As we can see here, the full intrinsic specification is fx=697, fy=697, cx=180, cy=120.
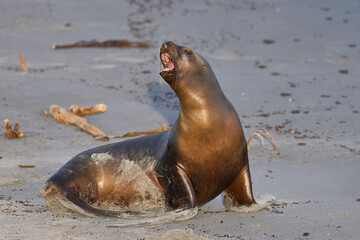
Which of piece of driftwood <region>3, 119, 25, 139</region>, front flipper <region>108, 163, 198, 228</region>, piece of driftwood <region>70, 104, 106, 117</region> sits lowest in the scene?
piece of driftwood <region>70, 104, 106, 117</region>

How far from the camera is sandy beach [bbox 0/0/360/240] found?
5008 millimetres

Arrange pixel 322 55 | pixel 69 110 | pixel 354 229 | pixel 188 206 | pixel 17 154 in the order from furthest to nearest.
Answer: pixel 322 55, pixel 69 110, pixel 17 154, pixel 188 206, pixel 354 229

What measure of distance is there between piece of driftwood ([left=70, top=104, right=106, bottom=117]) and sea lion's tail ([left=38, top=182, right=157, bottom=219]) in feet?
10.4

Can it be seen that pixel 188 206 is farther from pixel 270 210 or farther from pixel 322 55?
pixel 322 55

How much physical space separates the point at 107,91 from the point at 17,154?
9.75 feet

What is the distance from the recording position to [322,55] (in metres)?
12.0

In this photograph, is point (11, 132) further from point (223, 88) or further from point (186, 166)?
point (223, 88)

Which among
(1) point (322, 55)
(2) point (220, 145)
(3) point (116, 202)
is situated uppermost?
(2) point (220, 145)

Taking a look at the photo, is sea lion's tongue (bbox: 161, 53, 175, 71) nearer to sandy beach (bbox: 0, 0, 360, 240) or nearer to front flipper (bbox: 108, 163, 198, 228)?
front flipper (bbox: 108, 163, 198, 228)

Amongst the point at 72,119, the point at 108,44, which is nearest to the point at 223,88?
the point at 72,119

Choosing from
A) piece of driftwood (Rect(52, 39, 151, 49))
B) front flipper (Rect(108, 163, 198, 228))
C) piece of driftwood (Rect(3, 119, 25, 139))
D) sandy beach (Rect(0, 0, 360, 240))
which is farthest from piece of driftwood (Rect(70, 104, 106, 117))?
piece of driftwood (Rect(52, 39, 151, 49))

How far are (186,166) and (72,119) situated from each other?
3481mm

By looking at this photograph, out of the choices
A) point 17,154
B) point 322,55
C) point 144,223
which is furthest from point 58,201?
point 322,55

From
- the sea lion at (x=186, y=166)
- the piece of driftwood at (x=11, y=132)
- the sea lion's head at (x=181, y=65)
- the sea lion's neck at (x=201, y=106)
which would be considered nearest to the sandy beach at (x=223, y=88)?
the piece of driftwood at (x=11, y=132)
